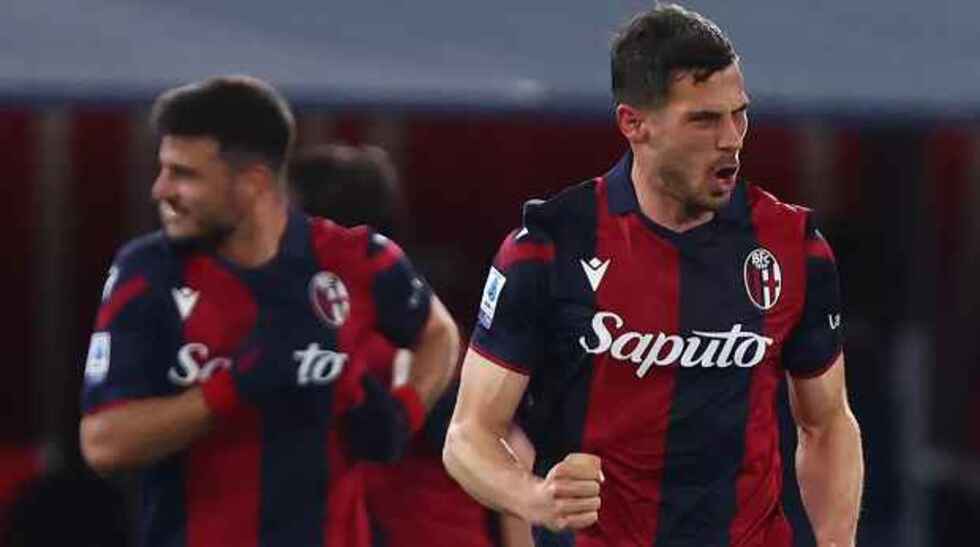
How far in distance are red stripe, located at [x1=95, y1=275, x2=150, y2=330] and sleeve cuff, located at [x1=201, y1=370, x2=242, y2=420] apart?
0.18 meters

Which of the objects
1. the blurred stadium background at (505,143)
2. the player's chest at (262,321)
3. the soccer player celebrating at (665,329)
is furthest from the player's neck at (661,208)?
the blurred stadium background at (505,143)

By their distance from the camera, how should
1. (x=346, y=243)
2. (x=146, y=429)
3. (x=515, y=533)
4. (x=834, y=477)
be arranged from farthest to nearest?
(x=515, y=533) → (x=346, y=243) → (x=146, y=429) → (x=834, y=477)

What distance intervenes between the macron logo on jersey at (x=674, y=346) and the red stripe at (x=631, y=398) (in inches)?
0.4

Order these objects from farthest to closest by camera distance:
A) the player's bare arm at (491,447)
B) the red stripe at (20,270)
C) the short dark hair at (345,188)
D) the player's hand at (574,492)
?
the red stripe at (20,270) → the short dark hair at (345,188) → the player's bare arm at (491,447) → the player's hand at (574,492)

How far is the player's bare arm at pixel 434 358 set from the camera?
4.76 meters

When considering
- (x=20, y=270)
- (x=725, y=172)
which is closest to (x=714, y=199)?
(x=725, y=172)

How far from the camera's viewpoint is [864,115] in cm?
663

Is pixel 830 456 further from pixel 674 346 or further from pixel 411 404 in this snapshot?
pixel 411 404

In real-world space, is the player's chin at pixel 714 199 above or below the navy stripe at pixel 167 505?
above

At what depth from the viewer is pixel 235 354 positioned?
4363 mm

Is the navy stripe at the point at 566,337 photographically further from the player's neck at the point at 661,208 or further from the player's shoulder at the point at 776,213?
the player's shoulder at the point at 776,213

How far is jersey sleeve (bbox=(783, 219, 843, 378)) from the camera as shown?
3.96 m

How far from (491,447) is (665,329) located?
12.4 inches

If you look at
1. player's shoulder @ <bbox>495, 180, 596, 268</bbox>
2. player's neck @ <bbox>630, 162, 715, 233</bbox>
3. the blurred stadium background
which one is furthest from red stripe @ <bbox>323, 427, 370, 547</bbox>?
the blurred stadium background
